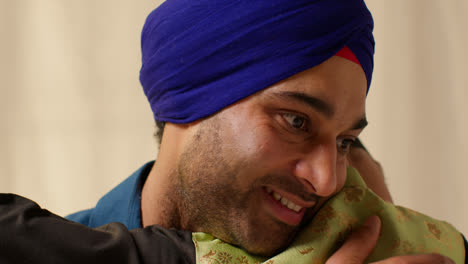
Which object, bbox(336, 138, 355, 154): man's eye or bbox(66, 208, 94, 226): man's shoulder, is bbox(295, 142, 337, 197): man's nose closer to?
bbox(336, 138, 355, 154): man's eye

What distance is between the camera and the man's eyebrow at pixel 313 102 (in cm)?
102

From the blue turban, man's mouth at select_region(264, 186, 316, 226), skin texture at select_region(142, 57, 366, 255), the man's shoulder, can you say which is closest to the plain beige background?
the man's shoulder

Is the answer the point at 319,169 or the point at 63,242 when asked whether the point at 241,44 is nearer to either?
the point at 319,169

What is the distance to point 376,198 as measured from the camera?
1178 mm

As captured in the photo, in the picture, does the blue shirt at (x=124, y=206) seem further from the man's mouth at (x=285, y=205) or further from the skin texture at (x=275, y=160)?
the man's mouth at (x=285, y=205)

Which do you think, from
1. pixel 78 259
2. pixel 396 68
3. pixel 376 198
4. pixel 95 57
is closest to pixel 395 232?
pixel 376 198

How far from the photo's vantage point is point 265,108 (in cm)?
105

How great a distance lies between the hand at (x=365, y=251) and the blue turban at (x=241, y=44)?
0.35 meters

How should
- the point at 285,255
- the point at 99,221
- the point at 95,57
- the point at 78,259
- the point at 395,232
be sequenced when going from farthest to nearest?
1. the point at 95,57
2. the point at 99,221
3. the point at 395,232
4. the point at 285,255
5. the point at 78,259

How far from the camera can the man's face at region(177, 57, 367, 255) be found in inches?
40.3

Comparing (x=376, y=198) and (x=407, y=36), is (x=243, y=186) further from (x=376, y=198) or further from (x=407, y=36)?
(x=407, y=36)

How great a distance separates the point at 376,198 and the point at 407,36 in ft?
3.76

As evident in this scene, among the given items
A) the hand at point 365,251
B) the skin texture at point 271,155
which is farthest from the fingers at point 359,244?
the skin texture at point 271,155

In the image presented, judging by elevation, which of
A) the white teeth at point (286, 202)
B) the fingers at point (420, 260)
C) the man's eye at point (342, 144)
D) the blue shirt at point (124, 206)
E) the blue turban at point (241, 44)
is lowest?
the fingers at point (420, 260)
